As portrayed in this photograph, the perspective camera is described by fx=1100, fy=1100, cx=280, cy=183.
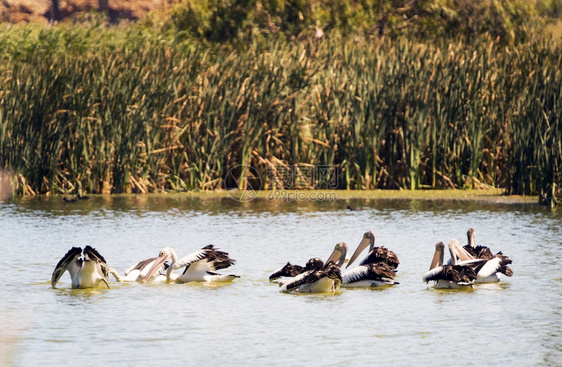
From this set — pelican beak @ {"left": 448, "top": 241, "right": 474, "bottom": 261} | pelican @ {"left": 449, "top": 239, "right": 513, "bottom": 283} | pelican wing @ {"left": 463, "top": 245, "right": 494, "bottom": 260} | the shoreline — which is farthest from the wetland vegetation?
pelican @ {"left": 449, "top": 239, "right": 513, "bottom": 283}

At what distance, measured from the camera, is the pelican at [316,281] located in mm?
11062

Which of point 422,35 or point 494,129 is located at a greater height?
point 422,35

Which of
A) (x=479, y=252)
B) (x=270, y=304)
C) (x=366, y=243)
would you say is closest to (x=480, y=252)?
(x=479, y=252)

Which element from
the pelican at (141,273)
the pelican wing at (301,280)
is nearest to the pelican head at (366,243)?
the pelican wing at (301,280)

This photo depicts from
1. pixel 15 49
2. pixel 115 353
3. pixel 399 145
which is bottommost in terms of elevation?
pixel 115 353

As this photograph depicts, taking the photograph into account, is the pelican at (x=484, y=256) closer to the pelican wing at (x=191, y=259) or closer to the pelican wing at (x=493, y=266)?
the pelican wing at (x=493, y=266)

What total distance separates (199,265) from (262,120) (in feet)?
31.3

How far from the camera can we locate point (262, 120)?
69.7 ft

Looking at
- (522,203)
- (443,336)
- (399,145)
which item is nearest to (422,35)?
(399,145)

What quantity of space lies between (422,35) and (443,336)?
87.3 feet

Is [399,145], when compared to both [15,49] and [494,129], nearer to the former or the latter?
[494,129]

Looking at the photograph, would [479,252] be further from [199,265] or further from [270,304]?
[199,265]

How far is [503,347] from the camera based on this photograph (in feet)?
28.3

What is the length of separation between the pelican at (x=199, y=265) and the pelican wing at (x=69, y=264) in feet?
2.48
